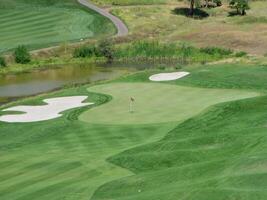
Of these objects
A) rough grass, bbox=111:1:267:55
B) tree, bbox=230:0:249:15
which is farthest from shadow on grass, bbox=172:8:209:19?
tree, bbox=230:0:249:15

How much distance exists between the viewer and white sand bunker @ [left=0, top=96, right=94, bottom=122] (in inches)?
1738

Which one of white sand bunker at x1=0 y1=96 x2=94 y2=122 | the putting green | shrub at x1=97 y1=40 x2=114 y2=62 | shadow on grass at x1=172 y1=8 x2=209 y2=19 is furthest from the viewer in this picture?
shadow on grass at x1=172 y1=8 x2=209 y2=19

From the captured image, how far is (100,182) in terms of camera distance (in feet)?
88.2

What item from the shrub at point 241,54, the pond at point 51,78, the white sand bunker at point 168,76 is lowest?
the pond at point 51,78

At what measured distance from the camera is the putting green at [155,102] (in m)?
40.3

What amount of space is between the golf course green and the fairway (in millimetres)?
36034

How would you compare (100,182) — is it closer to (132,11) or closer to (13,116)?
(13,116)

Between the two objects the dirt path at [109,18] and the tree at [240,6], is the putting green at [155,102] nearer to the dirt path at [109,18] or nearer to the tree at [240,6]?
the dirt path at [109,18]

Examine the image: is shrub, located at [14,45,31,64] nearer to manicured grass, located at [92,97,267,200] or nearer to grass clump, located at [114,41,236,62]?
grass clump, located at [114,41,236,62]

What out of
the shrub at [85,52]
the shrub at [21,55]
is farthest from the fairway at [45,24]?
the shrub at [85,52]

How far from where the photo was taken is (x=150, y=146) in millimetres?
31672

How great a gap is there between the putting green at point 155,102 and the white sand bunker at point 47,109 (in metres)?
2.63

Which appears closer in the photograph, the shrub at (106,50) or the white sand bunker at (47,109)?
the white sand bunker at (47,109)

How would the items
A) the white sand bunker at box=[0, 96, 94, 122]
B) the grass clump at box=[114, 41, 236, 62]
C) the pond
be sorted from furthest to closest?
1. the grass clump at box=[114, 41, 236, 62]
2. the pond
3. the white sand bunker at box=[0, 96, 94, 122]
